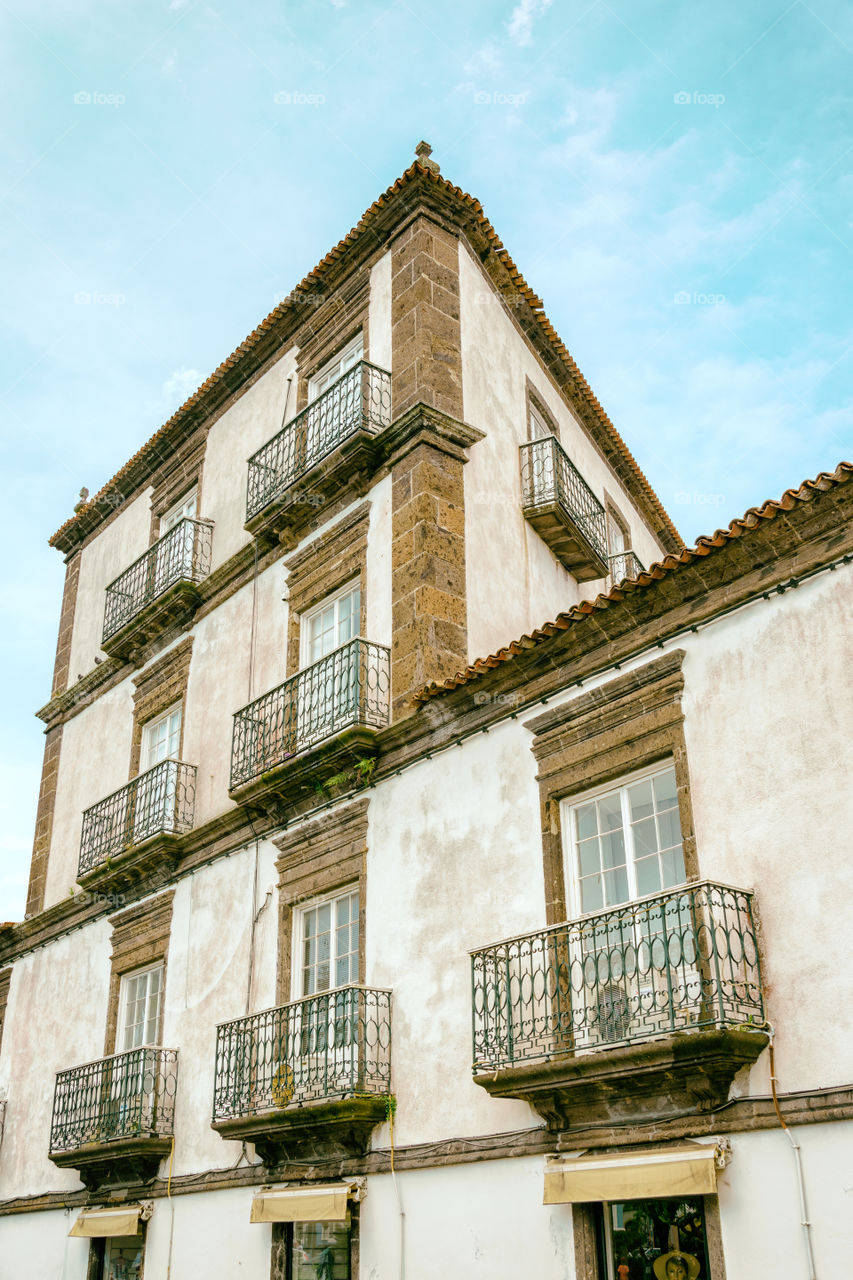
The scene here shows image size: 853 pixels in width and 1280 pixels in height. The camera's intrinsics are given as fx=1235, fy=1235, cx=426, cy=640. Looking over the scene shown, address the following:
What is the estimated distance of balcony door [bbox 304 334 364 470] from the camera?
46.5 feet

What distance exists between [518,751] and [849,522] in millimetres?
3549

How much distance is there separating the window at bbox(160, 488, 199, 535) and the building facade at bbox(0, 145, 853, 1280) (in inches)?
3.3

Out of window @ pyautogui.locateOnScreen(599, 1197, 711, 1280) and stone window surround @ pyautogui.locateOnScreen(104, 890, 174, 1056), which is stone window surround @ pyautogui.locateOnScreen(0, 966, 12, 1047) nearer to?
stone window surround @ pyautogui.locateOnScreen(104, 890, 174, 1056)

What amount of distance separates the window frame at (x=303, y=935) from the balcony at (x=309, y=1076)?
0.40 meters

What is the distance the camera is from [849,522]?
8719 millimetres

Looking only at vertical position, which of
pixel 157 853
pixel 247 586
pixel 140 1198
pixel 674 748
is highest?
pixel 247 586

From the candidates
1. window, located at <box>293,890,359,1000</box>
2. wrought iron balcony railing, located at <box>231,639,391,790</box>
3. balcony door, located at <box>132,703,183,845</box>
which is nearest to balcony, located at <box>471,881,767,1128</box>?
window, located at <box>293,890,359,1000</box>

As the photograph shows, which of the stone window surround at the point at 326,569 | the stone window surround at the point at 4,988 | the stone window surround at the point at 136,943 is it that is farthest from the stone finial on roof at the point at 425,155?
the stone window surround at the point at 4,988

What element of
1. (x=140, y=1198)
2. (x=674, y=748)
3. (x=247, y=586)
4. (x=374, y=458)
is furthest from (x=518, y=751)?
(x=140, y=1198)

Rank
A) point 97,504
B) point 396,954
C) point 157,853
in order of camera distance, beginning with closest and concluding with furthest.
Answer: point 396,954, point 157,853, point 97,504

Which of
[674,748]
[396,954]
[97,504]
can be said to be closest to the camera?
[674,748]

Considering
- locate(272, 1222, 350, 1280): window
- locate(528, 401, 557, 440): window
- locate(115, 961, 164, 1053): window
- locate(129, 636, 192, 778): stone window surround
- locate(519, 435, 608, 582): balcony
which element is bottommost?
locate(272, 1222, 350, 1280): window

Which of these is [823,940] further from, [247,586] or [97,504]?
[97,504]

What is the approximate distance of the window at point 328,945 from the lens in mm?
12102
